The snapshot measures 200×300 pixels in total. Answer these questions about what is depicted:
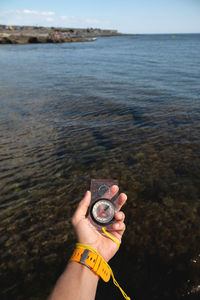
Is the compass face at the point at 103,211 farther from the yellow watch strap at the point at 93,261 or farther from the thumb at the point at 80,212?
the yellow watch strap at the point at 93,261

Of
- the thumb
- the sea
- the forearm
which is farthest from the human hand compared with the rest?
the sea

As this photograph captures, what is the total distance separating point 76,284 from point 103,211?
47.7 inches

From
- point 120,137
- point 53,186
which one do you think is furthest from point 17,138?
point 120,137

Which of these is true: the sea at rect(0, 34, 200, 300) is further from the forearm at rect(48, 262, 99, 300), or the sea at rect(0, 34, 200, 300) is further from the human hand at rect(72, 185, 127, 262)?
the forearm at rect(48, 262, 99, 300)

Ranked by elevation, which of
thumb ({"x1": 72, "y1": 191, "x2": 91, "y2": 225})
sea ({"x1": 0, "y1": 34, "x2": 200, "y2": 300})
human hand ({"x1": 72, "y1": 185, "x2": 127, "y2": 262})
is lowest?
sea ({"x1": 0, "y1": 34, "x2": 200, "y2": 300})

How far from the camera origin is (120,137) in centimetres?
920

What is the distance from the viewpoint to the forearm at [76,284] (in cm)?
208

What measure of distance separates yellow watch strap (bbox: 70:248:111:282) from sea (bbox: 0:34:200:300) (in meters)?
1.52

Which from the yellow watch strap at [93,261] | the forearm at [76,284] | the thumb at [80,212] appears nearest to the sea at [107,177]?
the yellow watch strap at [93,261]

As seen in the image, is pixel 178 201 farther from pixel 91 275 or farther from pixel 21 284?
pixel 21 284

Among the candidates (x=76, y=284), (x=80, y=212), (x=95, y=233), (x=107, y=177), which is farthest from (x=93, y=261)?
(x=107, y=177)

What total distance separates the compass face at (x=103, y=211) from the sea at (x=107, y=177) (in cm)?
156

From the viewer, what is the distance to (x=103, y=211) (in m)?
3.25

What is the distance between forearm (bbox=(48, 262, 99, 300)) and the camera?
208cm
